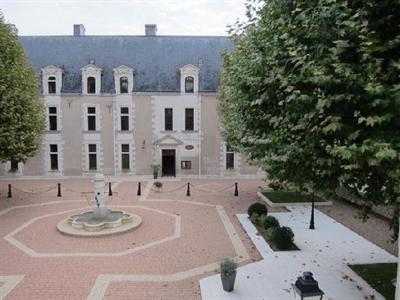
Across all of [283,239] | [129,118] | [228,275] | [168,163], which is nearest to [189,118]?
[168,163]

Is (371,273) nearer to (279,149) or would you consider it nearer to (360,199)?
(360,199)

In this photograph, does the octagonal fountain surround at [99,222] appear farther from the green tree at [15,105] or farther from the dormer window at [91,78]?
the dormer window at [91,78]

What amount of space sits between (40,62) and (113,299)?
2891 cm

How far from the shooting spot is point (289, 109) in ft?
24.2

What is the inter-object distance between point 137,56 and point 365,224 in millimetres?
24585

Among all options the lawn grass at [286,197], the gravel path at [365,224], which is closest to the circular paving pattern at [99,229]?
the lawn grass at [286,197]

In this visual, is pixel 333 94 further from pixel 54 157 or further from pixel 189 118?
pixel 54 157

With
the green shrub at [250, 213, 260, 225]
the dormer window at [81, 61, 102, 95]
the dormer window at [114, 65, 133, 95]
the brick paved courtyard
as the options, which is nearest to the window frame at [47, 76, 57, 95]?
the dormer window at [81, 61, 102, 95]

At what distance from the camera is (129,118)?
105 feet

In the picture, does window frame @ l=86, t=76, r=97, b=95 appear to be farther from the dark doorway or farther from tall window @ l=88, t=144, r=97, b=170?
the dark doorway

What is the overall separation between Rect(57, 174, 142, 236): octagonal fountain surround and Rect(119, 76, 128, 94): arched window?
16102 millimetres

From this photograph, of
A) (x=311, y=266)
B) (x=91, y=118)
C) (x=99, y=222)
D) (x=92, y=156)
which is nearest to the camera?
(x=311, y=266)

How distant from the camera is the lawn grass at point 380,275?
9.71 m

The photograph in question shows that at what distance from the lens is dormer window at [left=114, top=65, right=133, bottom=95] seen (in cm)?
3156
